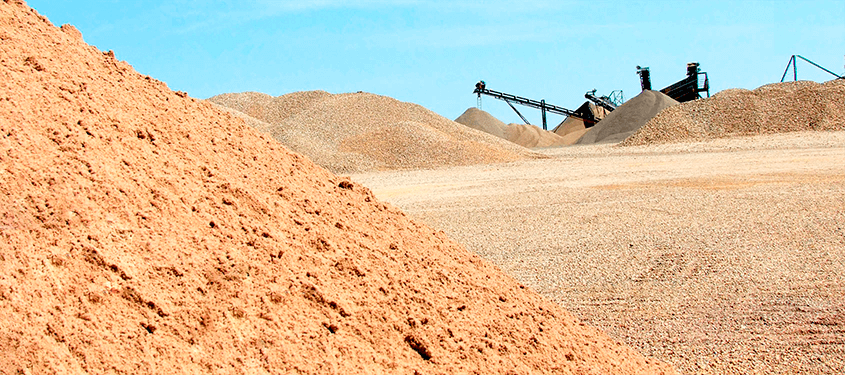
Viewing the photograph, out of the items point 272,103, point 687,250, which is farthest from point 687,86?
point 687,250

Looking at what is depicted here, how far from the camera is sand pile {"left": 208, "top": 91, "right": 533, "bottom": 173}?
81.2 feet

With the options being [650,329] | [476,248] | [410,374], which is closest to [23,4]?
[410,374]

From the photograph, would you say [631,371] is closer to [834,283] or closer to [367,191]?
[367,191]

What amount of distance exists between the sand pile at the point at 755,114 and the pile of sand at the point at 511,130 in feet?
48.5

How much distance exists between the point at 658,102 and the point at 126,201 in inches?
1671

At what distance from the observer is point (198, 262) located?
134 inches

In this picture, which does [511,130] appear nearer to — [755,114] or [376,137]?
[755,114]

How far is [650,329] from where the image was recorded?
5.84 meters

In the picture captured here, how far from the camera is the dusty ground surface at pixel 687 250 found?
5570mm

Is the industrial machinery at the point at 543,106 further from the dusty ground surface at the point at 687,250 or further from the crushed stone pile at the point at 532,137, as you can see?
the dusty ground surface at the point at 687,250

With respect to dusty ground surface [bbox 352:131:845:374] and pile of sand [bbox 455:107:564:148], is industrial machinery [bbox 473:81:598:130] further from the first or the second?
dusty ground surface [bbox 352:131:845:374]

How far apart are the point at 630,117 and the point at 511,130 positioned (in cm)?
1305

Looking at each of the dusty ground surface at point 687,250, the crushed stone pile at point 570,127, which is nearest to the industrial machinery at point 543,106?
the crushed stone pile at point 570,127

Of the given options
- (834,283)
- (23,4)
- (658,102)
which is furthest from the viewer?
(658,102)
